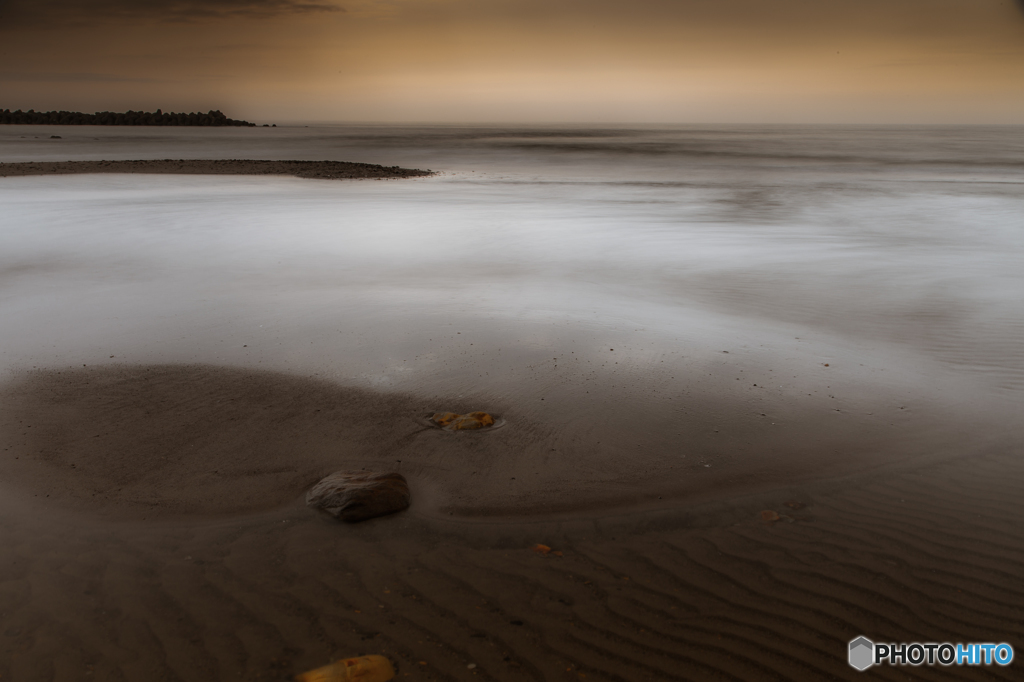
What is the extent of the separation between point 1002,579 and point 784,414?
182 centimetres

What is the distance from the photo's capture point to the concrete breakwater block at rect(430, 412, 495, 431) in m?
4.50

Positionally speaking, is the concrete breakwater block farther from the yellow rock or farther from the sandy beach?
the yellow rock

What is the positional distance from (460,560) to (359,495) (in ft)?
2.33

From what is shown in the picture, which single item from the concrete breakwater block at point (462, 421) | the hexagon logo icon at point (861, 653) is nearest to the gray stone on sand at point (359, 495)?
the concrete breakwater block at point (462, 421)

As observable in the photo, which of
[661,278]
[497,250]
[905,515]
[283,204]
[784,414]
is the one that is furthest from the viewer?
[283,204]

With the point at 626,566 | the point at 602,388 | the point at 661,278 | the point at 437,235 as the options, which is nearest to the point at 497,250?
the point at 437,235

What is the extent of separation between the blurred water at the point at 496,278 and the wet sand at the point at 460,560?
4.43ft

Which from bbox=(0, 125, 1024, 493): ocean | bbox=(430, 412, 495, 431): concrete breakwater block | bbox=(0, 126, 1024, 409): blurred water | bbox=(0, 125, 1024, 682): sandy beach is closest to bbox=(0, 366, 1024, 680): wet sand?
bbox=(0, 125, 1024, 682): sandy beach

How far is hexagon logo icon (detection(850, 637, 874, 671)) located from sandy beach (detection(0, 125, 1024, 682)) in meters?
0.04

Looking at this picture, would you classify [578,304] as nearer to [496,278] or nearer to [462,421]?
[496,278]

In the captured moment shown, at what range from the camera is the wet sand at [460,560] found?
2.60 meters

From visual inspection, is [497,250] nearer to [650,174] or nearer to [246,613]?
[246,613]

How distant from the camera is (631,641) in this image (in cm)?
264

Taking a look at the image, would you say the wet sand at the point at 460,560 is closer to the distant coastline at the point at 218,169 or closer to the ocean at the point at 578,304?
the ocean at the point at 578,304
